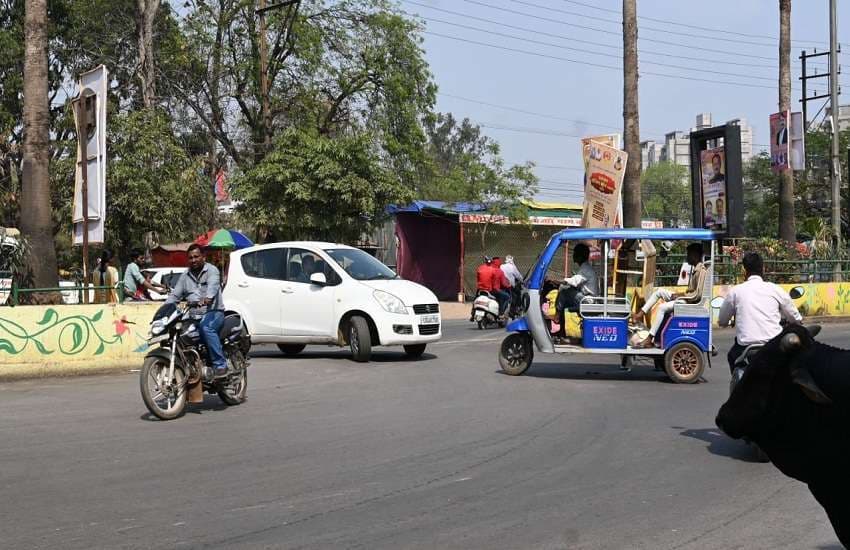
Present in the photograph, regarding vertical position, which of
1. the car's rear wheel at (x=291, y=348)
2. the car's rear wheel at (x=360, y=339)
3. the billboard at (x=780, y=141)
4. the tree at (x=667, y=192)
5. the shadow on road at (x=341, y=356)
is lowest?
the shadow on road at (x=341, y=356)

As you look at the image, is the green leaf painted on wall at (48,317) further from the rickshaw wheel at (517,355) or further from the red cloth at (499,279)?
the red cloth at (499,279)

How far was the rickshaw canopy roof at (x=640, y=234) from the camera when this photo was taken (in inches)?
527

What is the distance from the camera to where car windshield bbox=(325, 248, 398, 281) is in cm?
1673

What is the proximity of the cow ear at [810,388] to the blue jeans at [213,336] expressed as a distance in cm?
810

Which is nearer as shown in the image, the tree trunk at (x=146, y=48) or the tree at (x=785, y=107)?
the tree at (x=785, y=107)

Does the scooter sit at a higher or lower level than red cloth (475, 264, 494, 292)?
lower

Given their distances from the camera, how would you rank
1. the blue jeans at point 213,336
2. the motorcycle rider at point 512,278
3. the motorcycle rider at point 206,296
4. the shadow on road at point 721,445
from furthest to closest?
→ the motorcycle rider at point 512,278, the blue jeans at point 213,336, the motorcycle rider at point 206,296, the shadow on road at point 721,445

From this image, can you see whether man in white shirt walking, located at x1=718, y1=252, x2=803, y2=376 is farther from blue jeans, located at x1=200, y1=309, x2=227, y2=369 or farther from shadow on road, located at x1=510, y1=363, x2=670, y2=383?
blue jeans, located at x1=200, y1=309, x2=227, y2=369

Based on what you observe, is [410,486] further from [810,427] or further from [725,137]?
[725,137]

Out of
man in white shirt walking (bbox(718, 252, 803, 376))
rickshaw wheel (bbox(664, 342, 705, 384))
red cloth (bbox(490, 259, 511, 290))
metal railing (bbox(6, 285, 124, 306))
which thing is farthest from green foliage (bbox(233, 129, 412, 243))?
man in white shirt walking (bbox(718, 252, 803, 376))

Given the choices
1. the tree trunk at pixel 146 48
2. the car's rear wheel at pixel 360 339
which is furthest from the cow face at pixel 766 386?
the tree trunk at pixel 146 48

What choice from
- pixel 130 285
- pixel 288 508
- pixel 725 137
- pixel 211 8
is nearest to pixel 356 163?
pixel 211 8

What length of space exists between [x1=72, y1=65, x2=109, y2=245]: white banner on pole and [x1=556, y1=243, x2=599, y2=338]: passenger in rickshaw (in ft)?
23.9

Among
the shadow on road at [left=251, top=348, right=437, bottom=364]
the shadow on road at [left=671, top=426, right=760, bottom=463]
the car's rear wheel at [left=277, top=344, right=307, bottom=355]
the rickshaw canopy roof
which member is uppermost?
the rickshaw canopy roof
